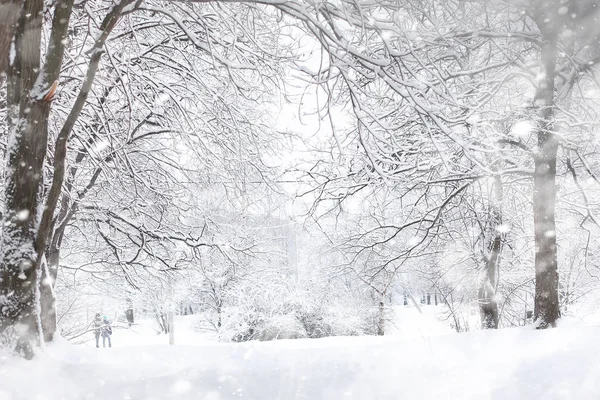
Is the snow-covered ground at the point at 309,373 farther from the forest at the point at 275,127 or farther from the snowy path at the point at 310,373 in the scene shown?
the forest at the point at 275,127

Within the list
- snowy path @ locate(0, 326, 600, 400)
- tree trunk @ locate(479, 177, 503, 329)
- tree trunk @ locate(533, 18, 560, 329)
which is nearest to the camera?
snowy path @ locate(0, 326, 600, 400)

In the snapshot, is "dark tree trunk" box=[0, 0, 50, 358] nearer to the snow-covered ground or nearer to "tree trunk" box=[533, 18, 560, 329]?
the snow-covered ground

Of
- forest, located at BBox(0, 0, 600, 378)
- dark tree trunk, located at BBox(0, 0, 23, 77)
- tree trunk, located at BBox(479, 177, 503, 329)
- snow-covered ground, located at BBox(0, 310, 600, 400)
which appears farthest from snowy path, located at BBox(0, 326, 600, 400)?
tree trunk, located at BBox(479, 177, 503, 329)

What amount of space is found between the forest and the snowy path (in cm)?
54

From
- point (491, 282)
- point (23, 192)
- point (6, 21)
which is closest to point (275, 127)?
point (23, 192)

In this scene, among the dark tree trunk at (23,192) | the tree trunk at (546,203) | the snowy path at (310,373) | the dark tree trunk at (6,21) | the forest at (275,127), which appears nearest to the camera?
the dark tree trunk at (6,21)

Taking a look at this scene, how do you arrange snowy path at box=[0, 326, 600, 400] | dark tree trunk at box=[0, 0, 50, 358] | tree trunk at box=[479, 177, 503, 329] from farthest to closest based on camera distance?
tree trunk at box=[479, 177, 503, 329] → dark tree trunk at box=[0, 0, 50, 358] → snowy path at box=[0, 326, 600, 400]

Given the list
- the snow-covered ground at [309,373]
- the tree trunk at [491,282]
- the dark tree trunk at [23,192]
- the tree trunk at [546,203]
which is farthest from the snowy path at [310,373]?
the tree trunk at [491,282]

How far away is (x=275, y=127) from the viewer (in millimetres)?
7500

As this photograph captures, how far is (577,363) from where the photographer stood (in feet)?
12.2

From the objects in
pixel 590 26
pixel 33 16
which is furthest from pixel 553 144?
pixel 33 16

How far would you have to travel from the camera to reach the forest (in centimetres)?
349

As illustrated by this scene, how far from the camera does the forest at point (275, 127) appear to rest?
349 centimetres

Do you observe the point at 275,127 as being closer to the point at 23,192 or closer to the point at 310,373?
the point at 23,192
